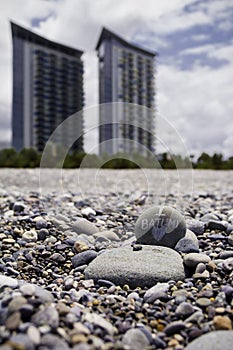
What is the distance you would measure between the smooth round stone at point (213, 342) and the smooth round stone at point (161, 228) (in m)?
1.40

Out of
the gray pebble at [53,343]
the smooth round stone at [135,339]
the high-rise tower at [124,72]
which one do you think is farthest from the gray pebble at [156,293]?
the high-rise tower at [124,72]

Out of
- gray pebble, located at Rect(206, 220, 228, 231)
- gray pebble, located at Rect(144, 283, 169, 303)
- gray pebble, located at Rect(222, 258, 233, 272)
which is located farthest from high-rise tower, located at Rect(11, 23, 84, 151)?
gray pebble, located at Rect(144, 283, 169, 303)

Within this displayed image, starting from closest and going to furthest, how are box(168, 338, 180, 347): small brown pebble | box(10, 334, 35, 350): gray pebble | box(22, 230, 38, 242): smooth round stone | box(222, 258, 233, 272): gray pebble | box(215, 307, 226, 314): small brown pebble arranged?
1. box(10, 334, 35, 350): gray pebble
2. box(168, 338, 180, 347): small brown pebble
3. box(215, 307, 226, 314): small brown pebble
4. box(222, 258, 233, 272): gray pebble
5. box(22, 230, 38, 242): smooth round stone

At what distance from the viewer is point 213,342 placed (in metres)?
1.69

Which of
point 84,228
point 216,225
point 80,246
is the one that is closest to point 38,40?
point 84,228

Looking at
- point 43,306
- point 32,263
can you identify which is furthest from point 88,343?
point 32,263

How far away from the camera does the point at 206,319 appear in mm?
1987

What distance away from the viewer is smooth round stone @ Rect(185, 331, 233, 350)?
1.67m

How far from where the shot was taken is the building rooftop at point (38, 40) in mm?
53000

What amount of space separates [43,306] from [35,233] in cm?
180

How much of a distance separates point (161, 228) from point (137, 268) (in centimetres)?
77

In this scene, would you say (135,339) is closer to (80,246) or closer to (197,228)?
(80,246)

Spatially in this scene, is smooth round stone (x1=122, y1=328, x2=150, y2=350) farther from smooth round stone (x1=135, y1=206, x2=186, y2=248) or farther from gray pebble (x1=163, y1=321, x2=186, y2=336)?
smooth round stone (x1=135, y1=206, x2=186, y2=248)

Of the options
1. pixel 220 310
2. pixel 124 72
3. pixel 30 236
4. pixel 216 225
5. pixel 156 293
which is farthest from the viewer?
pixel 124 72
